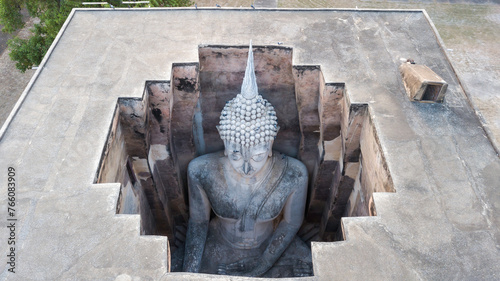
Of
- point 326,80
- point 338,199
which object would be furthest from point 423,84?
point 338,199

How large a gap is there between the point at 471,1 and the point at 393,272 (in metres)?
15.6

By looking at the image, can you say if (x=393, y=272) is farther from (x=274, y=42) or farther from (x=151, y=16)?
(x=151, y=16)

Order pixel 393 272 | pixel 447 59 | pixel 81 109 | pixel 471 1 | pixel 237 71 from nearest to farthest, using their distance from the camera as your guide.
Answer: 1. pixel 393 272
2. pixel 81 109
3. pixel 447 59
4. pixel 237 71
5. pixel 471 1

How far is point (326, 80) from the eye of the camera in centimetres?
616

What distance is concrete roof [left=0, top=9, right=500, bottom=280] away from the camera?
4.12m

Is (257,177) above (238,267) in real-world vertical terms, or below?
above

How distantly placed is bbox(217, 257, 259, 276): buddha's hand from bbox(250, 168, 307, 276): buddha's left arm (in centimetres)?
15

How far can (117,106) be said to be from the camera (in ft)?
18.8

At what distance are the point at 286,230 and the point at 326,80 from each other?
263cm

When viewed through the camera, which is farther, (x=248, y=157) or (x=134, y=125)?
(x=248, y=157)

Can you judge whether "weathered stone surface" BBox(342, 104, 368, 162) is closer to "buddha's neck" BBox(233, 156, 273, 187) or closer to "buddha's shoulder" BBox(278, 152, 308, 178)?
"buddha's shoulder" BBox(278, 152, 308, 178)

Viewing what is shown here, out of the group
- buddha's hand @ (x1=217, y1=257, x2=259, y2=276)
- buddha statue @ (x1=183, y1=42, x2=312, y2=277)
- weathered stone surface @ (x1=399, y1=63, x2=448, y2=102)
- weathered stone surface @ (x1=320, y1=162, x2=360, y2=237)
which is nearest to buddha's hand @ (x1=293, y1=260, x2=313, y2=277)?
buddha statue @ (x1=183, y1=42, x2=312, y2=277)

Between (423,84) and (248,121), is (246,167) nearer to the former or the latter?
(248,121)

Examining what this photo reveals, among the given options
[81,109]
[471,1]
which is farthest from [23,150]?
[471,1]
